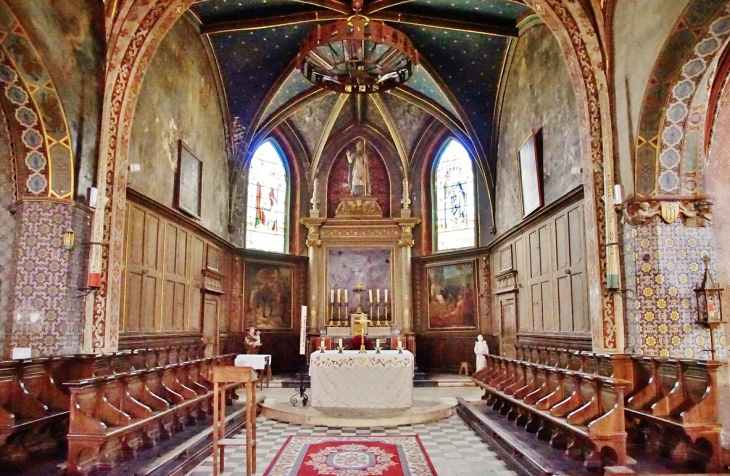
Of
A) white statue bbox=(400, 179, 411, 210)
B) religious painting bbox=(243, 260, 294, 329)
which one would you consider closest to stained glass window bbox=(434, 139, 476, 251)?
white statue bbox=(400, 179, 411, 210)

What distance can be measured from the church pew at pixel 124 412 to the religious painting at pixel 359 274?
874 centimetres

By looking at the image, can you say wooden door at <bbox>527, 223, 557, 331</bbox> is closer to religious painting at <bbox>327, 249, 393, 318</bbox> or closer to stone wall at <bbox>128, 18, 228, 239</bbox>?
religious painting at <bbox>327, 249, 393, 318</bbox>

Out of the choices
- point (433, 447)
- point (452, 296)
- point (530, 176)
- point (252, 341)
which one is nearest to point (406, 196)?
point (452, 296)

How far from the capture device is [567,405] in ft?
23.3

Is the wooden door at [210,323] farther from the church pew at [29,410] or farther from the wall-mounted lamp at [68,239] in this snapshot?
the church pew at [29,410]

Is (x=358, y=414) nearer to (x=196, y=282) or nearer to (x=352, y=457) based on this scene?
(x=352, y=457)

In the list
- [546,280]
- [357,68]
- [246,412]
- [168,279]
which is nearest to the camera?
[246,412]

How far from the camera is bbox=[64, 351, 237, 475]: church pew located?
5914 mm

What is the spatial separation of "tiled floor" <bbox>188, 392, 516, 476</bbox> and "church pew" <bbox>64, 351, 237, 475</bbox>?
90cm

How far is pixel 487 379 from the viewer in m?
11.2

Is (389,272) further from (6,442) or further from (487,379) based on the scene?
(6,442)

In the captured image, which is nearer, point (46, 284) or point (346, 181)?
point (46, 284)

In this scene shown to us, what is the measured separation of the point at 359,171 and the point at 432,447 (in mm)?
11784

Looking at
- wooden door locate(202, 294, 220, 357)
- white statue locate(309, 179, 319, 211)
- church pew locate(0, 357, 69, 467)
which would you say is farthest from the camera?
white statue locate(309, 179, 319, 211)
